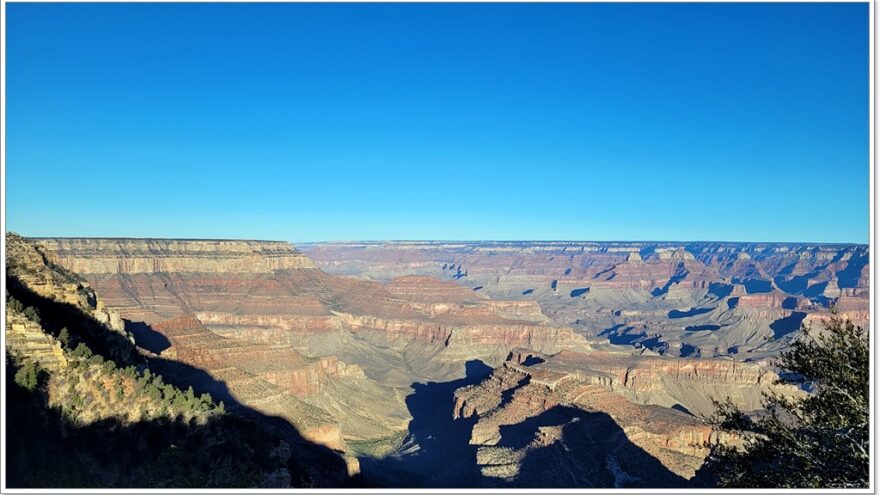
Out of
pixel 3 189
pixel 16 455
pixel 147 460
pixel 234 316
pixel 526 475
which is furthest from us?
pixel 234 316

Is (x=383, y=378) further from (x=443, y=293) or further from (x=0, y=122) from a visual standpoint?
(x=0, y=122)

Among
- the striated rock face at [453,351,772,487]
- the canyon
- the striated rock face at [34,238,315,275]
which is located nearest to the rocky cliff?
the canyon

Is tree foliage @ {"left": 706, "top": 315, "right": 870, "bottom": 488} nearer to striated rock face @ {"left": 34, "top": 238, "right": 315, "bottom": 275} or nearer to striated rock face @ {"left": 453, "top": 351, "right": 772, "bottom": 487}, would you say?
striated rock face @ {"left": 453, "top": 351, "right": 772, "bottom": 487}

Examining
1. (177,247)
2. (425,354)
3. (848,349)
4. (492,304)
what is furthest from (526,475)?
(492,304)

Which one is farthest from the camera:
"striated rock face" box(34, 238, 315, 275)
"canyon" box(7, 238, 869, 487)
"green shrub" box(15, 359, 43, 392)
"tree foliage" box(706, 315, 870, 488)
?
"striated rock face" box(34, 238, 315, 275)

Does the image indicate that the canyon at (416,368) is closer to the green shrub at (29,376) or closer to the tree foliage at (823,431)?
the green shrub at (29,376)

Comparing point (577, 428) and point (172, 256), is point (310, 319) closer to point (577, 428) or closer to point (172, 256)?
point (172, 256)
